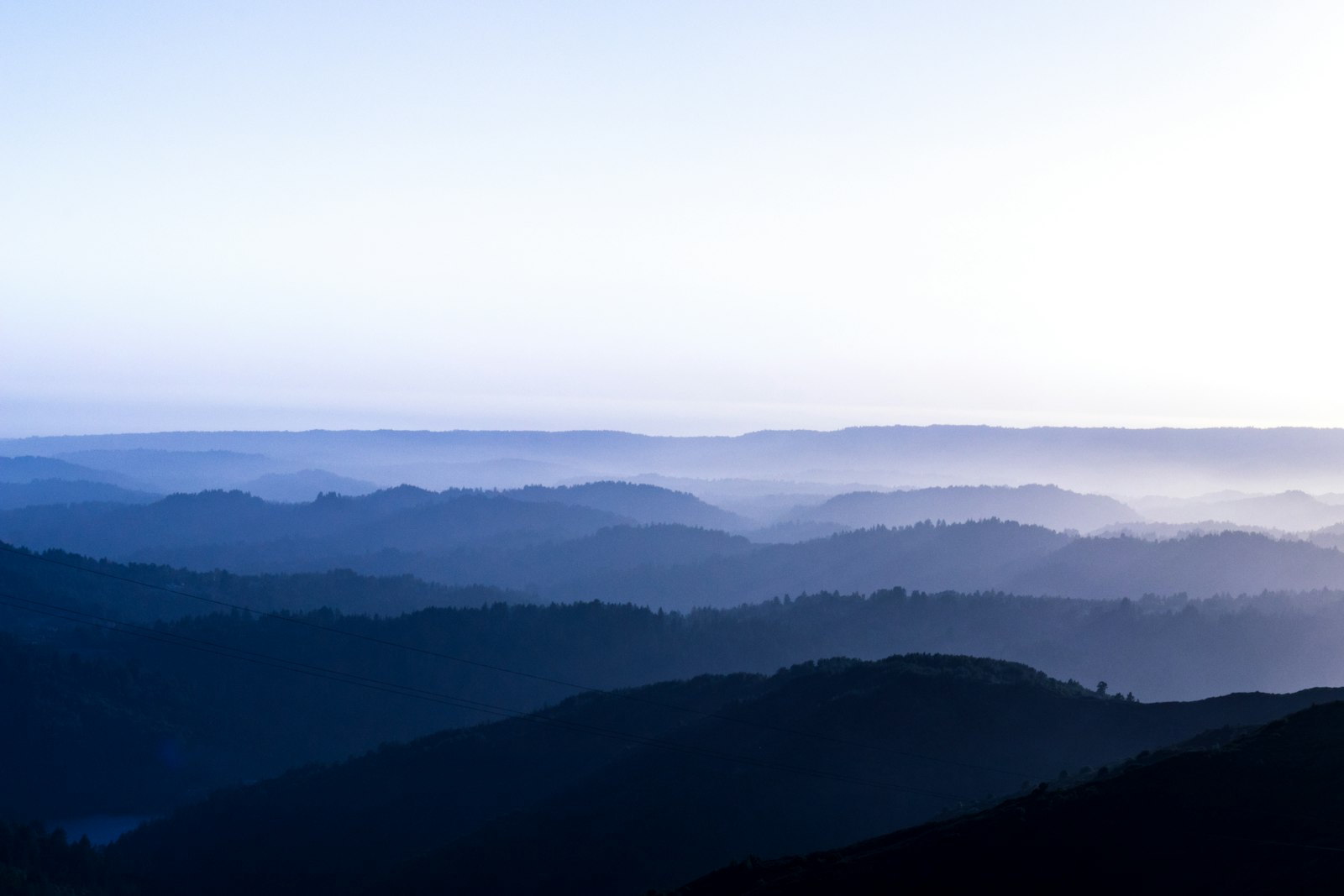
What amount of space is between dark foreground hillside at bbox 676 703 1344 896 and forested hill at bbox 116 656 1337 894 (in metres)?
30.8

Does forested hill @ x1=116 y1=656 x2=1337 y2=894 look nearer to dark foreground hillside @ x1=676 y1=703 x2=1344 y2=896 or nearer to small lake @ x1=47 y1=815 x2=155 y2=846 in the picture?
small lake @ x1=47 y1=815 x2=155 y2=846

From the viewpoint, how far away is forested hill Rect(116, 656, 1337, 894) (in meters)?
77.4

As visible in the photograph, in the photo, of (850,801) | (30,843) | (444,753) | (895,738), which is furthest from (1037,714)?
(30,843)

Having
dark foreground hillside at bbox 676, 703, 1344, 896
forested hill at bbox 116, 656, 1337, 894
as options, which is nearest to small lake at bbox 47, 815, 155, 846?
forested hill at bbox 116, 656, 1337, 894

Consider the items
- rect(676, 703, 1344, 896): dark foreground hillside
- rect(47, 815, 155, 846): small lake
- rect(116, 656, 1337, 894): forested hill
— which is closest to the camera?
rect(676, 703, 1344, 896): dark foreground hillside

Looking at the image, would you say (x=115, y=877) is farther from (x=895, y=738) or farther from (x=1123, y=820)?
(x=1123, y=820)

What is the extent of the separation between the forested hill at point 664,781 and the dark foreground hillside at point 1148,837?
30.8 meters

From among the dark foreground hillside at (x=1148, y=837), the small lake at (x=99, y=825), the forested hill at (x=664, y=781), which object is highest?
the dark foreground hillside at (x=1148, y=837)

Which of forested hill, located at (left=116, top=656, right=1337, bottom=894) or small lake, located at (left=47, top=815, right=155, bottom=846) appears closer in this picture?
forested hill, located at (left=116, top=656, right=1337, bottom=894)

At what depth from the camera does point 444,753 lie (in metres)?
121

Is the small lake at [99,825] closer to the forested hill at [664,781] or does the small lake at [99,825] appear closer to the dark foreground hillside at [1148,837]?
the forested hill at [664,781]

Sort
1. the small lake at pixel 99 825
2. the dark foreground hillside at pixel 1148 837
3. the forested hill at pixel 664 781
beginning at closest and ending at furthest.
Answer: the dark foreground hillside at pixel 1148 837 < the forested hill at pixel 664 781 < the small lake at pixel 99 825

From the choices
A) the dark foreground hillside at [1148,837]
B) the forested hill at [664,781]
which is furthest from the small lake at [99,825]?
the dark foreground hillside at [1148,837]

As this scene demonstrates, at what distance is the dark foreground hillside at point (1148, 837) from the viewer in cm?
3616
